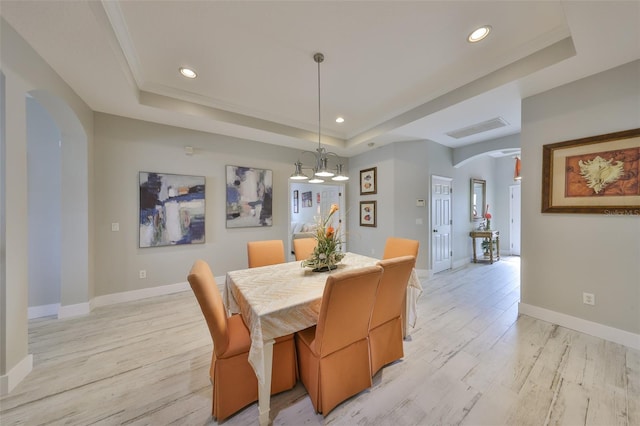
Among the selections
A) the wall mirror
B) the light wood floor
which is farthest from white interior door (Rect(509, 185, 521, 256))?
the light wood floor

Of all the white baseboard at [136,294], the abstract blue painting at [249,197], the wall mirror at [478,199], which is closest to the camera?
the white baseboard at [136,294]

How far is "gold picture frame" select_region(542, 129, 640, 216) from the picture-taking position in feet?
6.88

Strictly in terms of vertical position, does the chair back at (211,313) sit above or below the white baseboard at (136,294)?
above

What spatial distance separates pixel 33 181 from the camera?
2.78 m

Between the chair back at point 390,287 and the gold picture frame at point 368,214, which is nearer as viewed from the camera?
the chair back at point 390,287

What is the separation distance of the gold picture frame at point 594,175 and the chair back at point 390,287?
6.84ft

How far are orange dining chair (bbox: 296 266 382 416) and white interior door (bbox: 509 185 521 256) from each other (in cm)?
674

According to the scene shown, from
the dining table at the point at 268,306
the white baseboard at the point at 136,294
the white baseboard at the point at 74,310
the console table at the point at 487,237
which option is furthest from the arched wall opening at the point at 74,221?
the console table at the point at 487,237

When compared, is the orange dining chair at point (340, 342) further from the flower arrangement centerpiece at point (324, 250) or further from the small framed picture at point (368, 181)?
Answer: the small framed picture at point (368, 181)

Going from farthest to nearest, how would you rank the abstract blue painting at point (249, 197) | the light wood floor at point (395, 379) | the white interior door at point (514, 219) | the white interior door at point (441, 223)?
the white interior door at point (514, 219)
the white interior door at point (441, 223)
the abstract blue painting at point (249, 197)
the light wood floor at point (395, 379)

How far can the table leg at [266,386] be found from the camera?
1344 mm

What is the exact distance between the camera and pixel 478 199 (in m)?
5.91

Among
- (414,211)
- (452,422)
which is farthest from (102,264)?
(414,211)

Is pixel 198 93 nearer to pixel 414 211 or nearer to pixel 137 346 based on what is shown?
pixel 137 346
